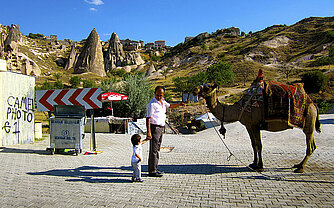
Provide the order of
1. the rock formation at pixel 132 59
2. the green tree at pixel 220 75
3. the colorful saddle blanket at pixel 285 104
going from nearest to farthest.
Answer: the colorful saddle blanket at pixel 285 104 → the green tree at pixel 220 75 → the rock formation at pixel 132 59

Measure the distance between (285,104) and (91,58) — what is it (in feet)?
404

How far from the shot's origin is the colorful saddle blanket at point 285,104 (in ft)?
19.5

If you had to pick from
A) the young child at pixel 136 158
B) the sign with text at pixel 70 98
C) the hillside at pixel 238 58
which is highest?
the hillside at pixel 238 58

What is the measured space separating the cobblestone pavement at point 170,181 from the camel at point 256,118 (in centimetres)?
51

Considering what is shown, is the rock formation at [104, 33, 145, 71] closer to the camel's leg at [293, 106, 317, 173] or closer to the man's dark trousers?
the man's dark trousers

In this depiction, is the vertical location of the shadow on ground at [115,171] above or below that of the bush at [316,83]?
below

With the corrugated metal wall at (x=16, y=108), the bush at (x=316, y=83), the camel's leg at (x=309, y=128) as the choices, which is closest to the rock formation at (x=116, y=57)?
the bush at (x=316, y=83)

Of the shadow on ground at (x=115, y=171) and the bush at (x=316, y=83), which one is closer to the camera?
the shadow on ground at (x=115, y=171)

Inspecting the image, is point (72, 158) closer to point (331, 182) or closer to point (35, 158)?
point (35, 158)

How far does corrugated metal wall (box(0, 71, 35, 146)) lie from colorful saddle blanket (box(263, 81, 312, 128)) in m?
9.80

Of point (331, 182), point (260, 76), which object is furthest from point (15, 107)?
point (331, 182)

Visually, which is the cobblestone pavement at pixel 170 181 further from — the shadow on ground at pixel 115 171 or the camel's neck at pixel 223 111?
the camel's neck at pixel 223 111

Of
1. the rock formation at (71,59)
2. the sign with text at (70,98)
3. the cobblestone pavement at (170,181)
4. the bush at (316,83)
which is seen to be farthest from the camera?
the rock formation at (71,59)

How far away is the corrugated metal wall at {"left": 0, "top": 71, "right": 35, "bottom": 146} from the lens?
9.98 metres
